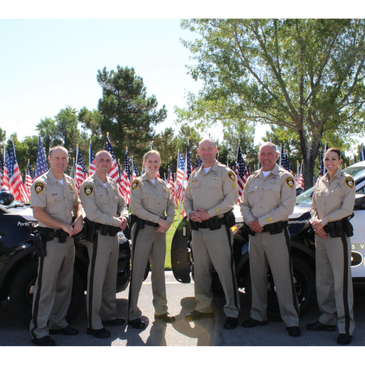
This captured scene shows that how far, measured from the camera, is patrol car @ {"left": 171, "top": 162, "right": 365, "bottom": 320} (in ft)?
13.5

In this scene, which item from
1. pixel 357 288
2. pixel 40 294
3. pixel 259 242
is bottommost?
pixel 357 288

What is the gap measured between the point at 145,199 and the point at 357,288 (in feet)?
8.68

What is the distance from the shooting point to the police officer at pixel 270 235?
3967 millimetres

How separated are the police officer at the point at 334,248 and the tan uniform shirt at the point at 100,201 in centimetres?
225

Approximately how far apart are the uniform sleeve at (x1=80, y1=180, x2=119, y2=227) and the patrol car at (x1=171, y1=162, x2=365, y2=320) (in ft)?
3.33

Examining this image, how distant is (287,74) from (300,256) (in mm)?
16018

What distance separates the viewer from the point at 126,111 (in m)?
38.7

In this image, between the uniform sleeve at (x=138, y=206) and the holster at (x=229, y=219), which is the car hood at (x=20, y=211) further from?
the holster at (x=229, y=219)

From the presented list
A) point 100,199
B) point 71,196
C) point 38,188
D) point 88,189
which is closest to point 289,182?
point 100,199

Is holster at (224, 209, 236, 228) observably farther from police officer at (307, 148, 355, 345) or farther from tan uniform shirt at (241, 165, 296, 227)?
police officer at (307, 148, 355, 345)

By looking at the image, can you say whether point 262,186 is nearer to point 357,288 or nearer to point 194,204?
point 194,204

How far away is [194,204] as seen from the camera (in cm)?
443

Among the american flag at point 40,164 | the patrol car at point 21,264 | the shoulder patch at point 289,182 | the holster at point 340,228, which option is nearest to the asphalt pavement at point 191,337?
the patrol car at point 21,264
